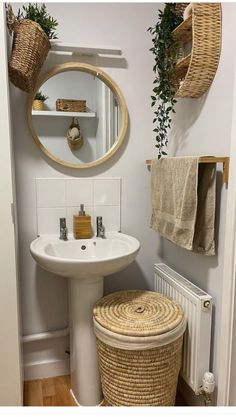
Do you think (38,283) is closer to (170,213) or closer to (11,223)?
(11,223)

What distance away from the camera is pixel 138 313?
4.60 ft

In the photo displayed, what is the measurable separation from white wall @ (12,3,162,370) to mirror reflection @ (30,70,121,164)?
0.07 m

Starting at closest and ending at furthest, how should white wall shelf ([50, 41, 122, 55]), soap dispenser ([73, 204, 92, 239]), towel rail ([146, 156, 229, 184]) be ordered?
towel rail ([146, 156, 229, 184]), white wall shelf ([50, 41, 122, 55]), soap dispenser ([73, 204, 92, 239])

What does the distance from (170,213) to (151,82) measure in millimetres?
852

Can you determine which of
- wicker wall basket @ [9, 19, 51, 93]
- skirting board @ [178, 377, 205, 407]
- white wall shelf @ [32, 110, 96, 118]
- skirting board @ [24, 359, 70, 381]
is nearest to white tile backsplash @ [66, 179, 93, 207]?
white wall shelf @ [32, 110, 96, 118]

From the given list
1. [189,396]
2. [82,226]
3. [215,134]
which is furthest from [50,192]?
[189,396]

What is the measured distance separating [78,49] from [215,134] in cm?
92

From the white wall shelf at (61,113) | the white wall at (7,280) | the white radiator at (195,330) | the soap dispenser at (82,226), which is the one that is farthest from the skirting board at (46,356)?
the white wall shelf at (61,113)

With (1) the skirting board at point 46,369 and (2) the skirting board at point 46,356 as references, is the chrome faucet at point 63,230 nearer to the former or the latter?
(2) the skirting board at point 46,356

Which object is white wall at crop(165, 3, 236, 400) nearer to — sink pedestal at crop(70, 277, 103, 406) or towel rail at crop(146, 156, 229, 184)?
towel rail at crop(146, 156, 229, 184)

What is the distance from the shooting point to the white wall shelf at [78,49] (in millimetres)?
1610

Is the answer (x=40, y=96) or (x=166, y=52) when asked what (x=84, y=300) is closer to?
(x=40, y=96)

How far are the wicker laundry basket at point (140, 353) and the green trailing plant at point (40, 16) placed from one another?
144 cm

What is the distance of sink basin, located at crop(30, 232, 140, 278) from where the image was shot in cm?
129
